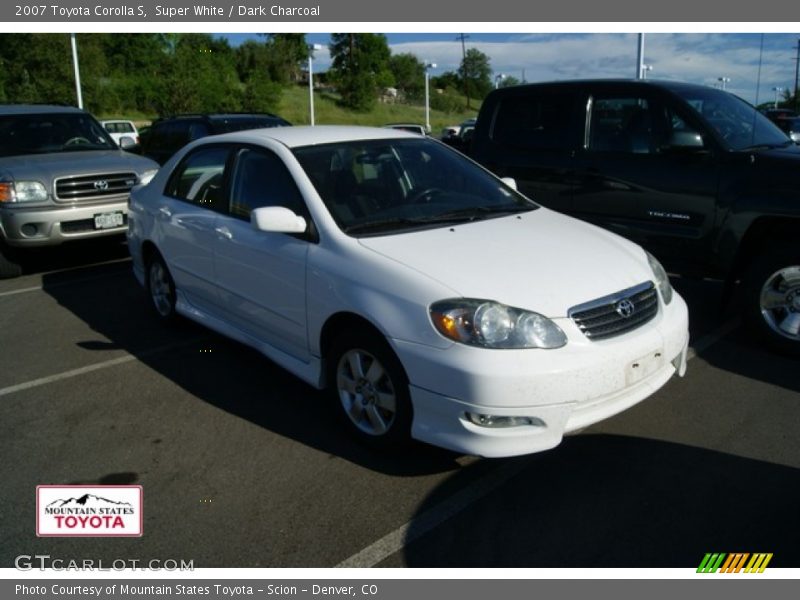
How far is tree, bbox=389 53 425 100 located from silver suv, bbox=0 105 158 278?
272ft

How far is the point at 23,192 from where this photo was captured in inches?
307

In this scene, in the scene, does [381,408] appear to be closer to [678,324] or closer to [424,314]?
[424,314]

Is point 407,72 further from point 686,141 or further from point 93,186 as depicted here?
point 686,141

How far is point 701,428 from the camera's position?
4035 millimetres

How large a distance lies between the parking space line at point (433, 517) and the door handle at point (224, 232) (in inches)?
89.7

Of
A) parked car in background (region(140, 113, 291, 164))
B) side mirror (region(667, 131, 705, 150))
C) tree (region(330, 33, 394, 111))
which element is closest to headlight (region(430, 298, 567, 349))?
side mirror (region(667, 131, 705, 150))

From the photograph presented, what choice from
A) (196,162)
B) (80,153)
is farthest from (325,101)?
(196,162)

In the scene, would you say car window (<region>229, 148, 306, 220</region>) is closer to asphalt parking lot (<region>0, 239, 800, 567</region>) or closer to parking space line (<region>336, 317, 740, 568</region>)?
asphalt parking lot (<region>0, 239, 800, 567</region>)

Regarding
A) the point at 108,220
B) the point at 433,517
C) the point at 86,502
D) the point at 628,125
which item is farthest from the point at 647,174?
the point at 108,220

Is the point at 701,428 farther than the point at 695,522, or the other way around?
the point at 701,428

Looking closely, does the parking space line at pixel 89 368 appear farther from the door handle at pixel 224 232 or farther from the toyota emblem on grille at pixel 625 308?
the toyota emblem on grille at pixel 625 308

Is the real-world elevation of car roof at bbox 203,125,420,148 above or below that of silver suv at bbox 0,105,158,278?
above

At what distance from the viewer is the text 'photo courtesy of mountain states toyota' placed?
512 cm

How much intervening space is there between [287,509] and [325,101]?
198ft
